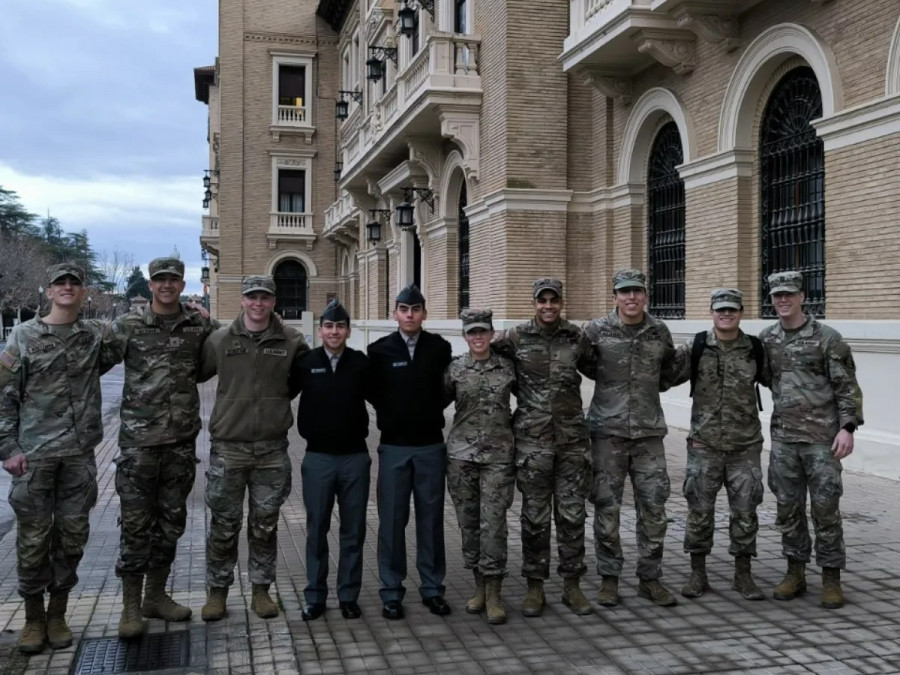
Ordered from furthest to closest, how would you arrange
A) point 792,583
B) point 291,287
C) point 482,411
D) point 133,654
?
point 291,287
point 792,583
point 482,411
point 133,654

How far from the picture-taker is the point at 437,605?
5.33 m

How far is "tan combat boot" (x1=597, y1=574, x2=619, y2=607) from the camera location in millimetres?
5438

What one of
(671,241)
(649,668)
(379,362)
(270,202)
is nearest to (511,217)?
(671,241)

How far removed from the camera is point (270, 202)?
35.9 m

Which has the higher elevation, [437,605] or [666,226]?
[666,226]

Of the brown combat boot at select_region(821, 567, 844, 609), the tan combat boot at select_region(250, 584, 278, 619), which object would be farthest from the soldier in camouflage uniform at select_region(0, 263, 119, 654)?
the brown combat boot at select_region(821, 567, 844, 609)

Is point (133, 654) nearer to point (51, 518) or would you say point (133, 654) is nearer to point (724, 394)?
point (51, 518)

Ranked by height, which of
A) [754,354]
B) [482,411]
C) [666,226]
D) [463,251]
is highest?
[463,251]

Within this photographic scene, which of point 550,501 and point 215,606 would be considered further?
point 550,501

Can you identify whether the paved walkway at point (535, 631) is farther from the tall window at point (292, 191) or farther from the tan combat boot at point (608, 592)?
the tall window at point (292, 191)

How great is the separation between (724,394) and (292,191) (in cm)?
3266

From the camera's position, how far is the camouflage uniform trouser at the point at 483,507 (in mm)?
5273

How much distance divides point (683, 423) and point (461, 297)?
682 cm

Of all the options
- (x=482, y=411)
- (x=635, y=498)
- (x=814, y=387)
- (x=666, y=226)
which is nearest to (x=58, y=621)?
(x=482, y=411)
